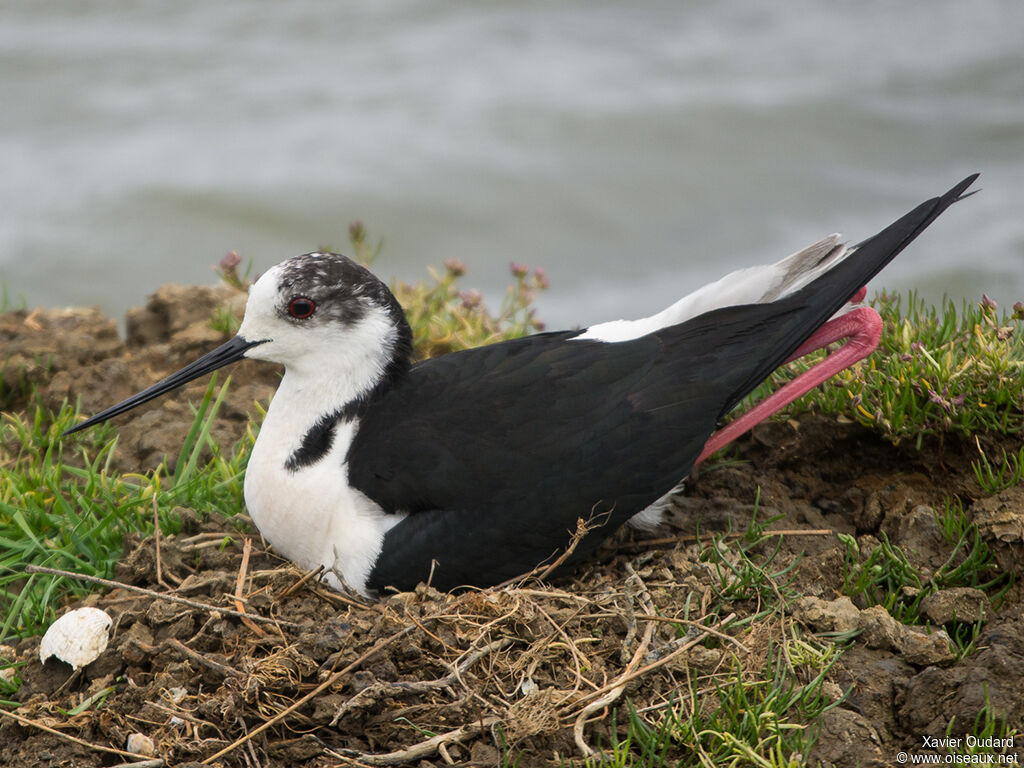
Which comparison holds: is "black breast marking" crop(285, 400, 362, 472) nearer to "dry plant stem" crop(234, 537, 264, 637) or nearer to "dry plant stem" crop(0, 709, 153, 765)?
"dry plant stem" crop(234, 537, 264, 637)

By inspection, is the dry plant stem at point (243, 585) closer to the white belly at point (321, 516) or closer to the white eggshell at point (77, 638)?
the white belly at point (321, 516)

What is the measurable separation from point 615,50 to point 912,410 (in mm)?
8392

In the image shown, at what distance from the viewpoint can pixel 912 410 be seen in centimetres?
457

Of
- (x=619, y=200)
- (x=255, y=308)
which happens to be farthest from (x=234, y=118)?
(x=255, y=308)

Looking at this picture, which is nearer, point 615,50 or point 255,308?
point 255,308

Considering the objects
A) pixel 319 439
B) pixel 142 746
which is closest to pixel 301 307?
pixel 319 439

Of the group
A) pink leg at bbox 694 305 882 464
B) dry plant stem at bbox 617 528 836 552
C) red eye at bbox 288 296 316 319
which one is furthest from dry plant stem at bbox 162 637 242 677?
pink leg at bbox 694 305 882 464

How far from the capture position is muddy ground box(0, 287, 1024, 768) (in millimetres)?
3471

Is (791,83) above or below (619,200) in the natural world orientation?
above

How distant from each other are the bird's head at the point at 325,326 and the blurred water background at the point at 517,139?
17.4 ft

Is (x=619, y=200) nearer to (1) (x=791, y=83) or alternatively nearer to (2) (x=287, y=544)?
(1) (x=791, y=83)

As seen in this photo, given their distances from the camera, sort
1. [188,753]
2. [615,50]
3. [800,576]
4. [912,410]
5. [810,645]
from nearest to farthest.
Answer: [188,753]
[810,645]
[800,576]
[912,410]
[615,50]

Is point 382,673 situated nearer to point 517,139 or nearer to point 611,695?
point 611,695

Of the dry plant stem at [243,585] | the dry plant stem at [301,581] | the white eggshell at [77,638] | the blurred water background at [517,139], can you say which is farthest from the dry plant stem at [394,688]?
the blurred water background at [517,139]
